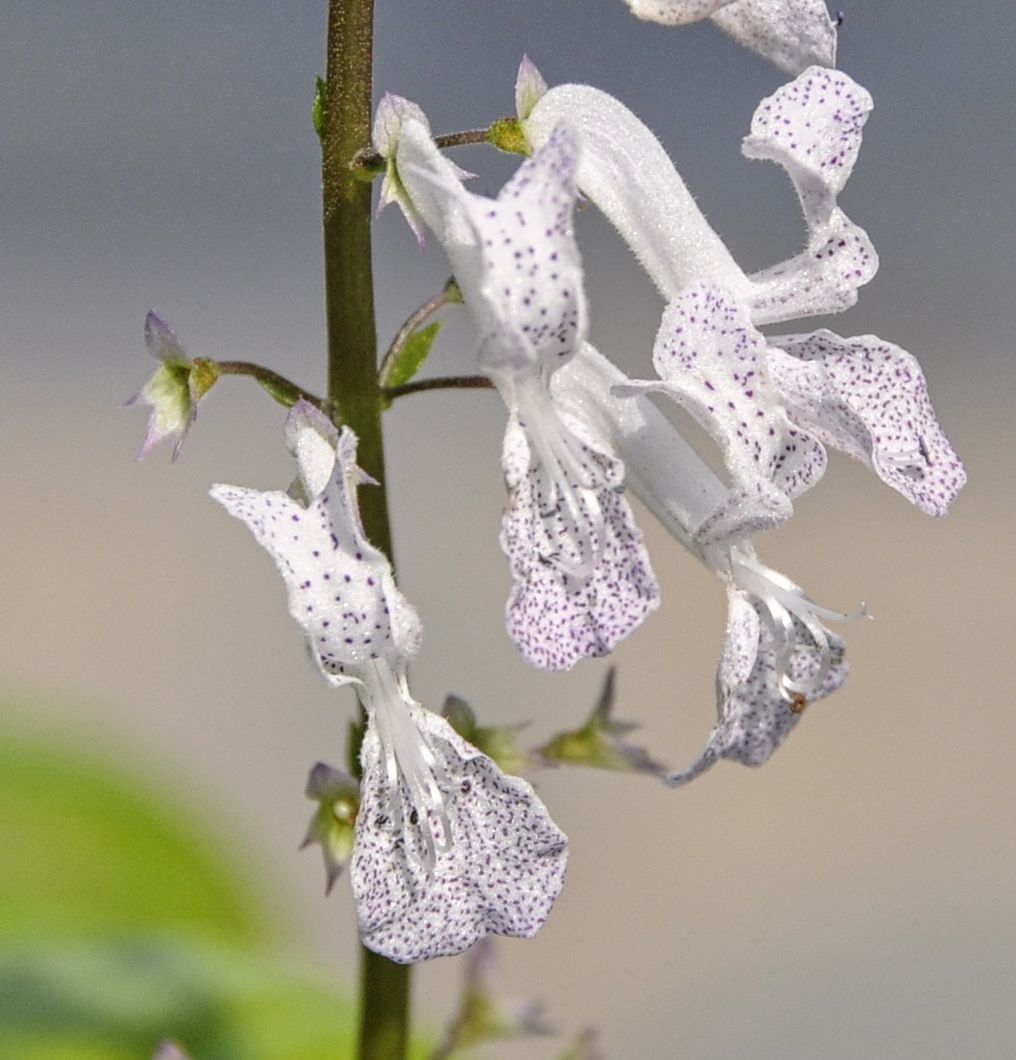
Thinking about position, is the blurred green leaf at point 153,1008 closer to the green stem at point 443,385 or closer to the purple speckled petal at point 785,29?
the green stem at point 443,385

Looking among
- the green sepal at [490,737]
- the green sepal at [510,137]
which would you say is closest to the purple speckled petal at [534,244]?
the green sepal at [510,137]

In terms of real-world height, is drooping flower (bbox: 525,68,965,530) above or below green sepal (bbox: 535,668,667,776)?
above

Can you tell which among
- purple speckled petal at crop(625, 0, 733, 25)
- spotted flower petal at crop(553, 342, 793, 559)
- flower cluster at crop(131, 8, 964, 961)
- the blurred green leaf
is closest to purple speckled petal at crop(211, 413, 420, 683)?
flower cluster at crop(131, 8, 964, 961)

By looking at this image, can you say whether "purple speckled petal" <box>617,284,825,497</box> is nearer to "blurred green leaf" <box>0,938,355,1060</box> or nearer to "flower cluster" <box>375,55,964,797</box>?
"flower cluster" <box>375,55,964,797</box>

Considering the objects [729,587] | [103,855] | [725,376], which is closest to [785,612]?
[729,587]

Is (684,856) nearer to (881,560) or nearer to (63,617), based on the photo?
(881,560)
